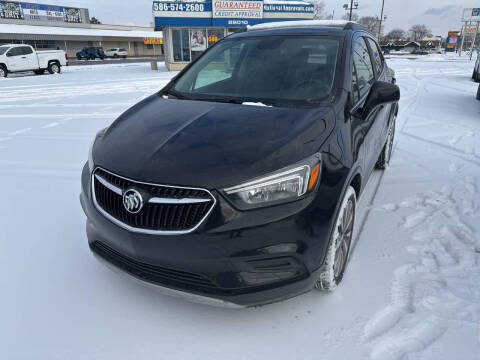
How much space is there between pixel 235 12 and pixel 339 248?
22.5m

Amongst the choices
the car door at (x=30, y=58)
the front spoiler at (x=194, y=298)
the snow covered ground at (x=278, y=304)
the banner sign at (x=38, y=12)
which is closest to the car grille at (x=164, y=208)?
the front spoiler at (x=194, y=298)

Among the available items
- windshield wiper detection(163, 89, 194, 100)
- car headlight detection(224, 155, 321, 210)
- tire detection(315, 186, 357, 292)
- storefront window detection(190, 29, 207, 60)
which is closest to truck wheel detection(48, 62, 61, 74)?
storefront window detection(190, 29, 207, 60)

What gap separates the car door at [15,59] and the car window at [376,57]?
21.6m

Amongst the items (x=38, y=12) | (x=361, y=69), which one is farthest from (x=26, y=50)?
(x=38, y=12)

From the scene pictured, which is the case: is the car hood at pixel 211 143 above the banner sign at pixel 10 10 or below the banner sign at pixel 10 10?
below

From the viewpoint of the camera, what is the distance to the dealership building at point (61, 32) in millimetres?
47719

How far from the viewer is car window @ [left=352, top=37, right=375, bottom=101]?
2809 millimetres

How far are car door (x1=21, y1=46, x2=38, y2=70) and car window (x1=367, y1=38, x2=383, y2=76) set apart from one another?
2167 cm

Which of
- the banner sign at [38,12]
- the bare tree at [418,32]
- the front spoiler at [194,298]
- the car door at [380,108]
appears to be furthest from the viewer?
the bare tree at [418,32]

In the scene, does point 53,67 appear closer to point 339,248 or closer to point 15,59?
point 15,59

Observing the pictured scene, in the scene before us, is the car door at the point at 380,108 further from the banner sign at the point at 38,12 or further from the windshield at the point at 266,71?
the banner sign at the point at 38,12

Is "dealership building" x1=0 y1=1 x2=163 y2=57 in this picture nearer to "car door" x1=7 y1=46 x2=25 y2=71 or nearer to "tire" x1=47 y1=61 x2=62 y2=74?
"tire" x1=47 y1=61 x2=62 y2=74

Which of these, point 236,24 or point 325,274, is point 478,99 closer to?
point 325,274

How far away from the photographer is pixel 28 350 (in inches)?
79.1
